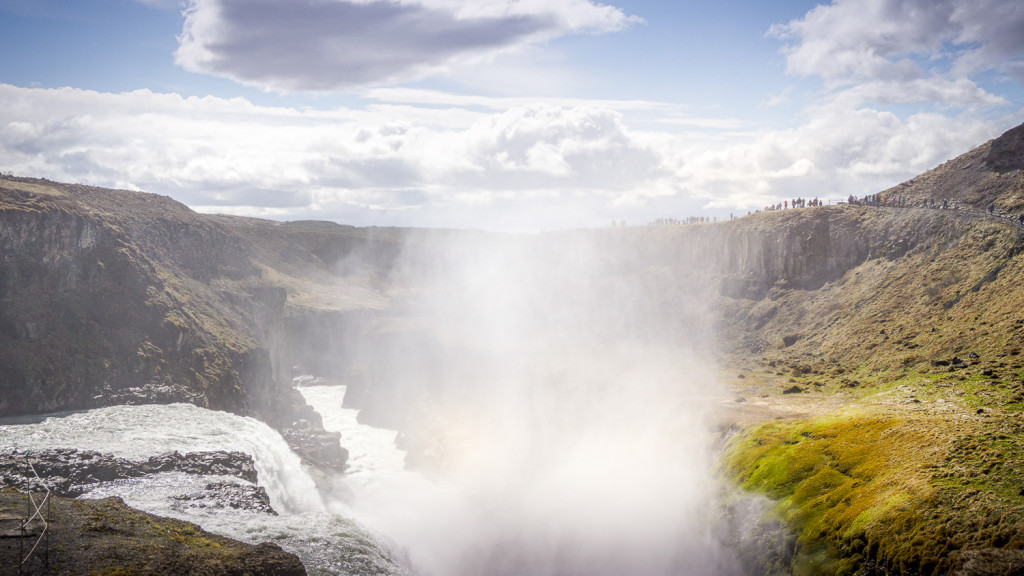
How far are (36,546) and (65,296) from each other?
2040 inches

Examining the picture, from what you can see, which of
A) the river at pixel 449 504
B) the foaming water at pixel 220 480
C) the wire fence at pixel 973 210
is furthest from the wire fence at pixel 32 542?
the wire fence at pixel 973 210

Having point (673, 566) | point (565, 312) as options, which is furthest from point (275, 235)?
point (673, 566)

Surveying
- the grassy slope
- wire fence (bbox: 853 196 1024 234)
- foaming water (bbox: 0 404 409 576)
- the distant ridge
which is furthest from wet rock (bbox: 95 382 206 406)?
the distant ridge

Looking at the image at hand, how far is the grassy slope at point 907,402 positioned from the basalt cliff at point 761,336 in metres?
0.19

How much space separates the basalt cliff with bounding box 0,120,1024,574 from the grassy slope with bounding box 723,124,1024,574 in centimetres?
19

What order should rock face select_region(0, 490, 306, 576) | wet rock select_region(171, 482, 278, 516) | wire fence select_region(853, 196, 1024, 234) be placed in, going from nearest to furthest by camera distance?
rock face select_region(0, 490, 306, 576) < wet rock select_region(171, 482, 278, 516) < wire fence select_region(853, 196, 1024, 234)

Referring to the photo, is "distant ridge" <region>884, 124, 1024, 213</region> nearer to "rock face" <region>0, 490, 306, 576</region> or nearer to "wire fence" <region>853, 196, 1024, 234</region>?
"wire fence" <region>853, 196, 1024, 234</region>

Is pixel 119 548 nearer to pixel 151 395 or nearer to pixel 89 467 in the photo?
pixel 89 467

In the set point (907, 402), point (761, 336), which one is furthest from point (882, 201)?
point (907, 402)

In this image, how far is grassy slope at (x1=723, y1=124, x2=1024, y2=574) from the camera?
3091cm

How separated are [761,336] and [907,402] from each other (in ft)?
188

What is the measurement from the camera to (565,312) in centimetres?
14875

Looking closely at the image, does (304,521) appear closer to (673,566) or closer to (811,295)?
(673,566)

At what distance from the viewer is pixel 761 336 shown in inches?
4284
